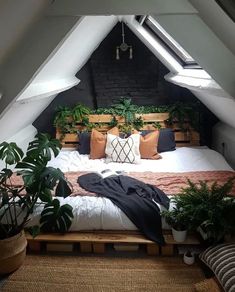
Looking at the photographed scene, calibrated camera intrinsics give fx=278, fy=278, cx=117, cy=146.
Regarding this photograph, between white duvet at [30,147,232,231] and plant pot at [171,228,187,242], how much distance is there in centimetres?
13

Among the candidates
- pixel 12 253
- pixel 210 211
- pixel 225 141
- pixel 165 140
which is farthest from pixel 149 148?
pixel 12 253

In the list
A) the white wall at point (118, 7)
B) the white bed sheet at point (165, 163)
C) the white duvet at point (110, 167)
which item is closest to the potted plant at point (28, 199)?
the white duvet at point (110, 167)

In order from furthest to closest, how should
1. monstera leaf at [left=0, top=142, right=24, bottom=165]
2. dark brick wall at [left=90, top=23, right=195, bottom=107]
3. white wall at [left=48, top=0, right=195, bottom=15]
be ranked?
dark brick wall at [left=90, top=23, right=195, bottom=107], monstera leaf at [left=0, top=142, right=24, bottom=165], white wall at [left=48, top=0, right=195, bottom=15]

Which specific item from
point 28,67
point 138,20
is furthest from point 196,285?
point 138,20

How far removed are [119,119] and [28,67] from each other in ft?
7.36

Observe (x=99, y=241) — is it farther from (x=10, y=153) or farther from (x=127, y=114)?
(x=127, y=114)

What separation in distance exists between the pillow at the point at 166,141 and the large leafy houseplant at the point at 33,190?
1878 mm

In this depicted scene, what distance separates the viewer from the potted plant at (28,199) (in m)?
2.25

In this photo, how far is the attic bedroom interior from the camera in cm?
192

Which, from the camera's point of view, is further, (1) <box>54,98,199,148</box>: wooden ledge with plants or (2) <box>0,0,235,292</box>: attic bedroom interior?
(1) <box>54,98,199,148</box>: wooden ledge with plants

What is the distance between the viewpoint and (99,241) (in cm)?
246

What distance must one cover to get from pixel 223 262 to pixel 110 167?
5.86 ft

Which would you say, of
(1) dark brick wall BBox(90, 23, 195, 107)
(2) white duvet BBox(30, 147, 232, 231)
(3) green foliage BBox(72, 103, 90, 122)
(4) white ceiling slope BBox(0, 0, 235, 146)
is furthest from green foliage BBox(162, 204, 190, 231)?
(1) dark brick wall BBox(90, 23, 195, 107)

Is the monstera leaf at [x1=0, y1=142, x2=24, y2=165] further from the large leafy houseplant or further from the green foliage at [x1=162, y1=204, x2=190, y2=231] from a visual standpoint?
the green foliage at [x1=162, y1=204, x2=190, y2=231]
